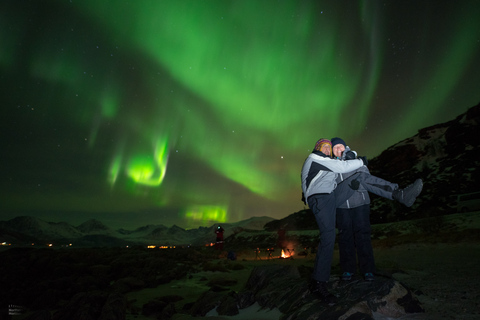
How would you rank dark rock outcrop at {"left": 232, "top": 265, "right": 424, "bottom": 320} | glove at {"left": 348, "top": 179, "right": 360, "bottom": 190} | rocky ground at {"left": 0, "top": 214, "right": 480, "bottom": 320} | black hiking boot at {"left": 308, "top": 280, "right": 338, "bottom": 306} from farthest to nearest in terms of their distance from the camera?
1. rocky ground at {"left": 0, "top": 214, "right": 480, "bottom": 320}
2. glove at {"left": 348, "top": 179, "right": 360, "bottom": 190}
3. black hiking boot at {"left": 308, "top": 280, "right": 338, "bottom": 306}
4. dark rock outcrop at {"left": 232, "top": 265, "right": 424, "bottom": 320}

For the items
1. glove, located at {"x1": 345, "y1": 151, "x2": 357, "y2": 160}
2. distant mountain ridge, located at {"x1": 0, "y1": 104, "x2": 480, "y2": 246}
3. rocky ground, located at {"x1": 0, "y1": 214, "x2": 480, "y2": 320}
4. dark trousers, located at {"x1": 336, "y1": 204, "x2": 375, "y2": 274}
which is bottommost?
rocky ground, located at {"x1": 0, "y1": 214, "x2": 480, "y2": 320}

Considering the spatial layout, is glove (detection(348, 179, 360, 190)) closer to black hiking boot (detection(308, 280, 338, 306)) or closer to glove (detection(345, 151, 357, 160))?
glove (detection(345, 151, 357, 160))

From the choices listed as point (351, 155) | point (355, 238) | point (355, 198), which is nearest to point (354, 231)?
point (355, 238)

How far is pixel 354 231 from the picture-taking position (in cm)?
447

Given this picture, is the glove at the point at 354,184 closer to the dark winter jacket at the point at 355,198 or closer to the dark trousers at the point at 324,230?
the dark winter jacket at the point at 355,198

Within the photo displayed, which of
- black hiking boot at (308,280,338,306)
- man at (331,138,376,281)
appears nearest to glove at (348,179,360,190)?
man at (331,138,376,281)

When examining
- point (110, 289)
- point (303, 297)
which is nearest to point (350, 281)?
point (303, 297)

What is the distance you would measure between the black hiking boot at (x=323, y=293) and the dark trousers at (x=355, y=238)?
0.83 meters

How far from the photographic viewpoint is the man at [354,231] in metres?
4.33

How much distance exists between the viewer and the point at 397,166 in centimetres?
7581

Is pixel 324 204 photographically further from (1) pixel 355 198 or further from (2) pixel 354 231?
(2) pixel 354 231

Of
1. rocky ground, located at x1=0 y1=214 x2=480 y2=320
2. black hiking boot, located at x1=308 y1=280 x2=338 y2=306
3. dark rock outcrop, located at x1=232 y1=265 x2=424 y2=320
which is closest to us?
dark rock outcrop, located at x1=232 y1=265 x2=424 y2=320

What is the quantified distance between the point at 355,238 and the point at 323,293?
114 centimetres

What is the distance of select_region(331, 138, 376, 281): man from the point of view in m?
4.33
